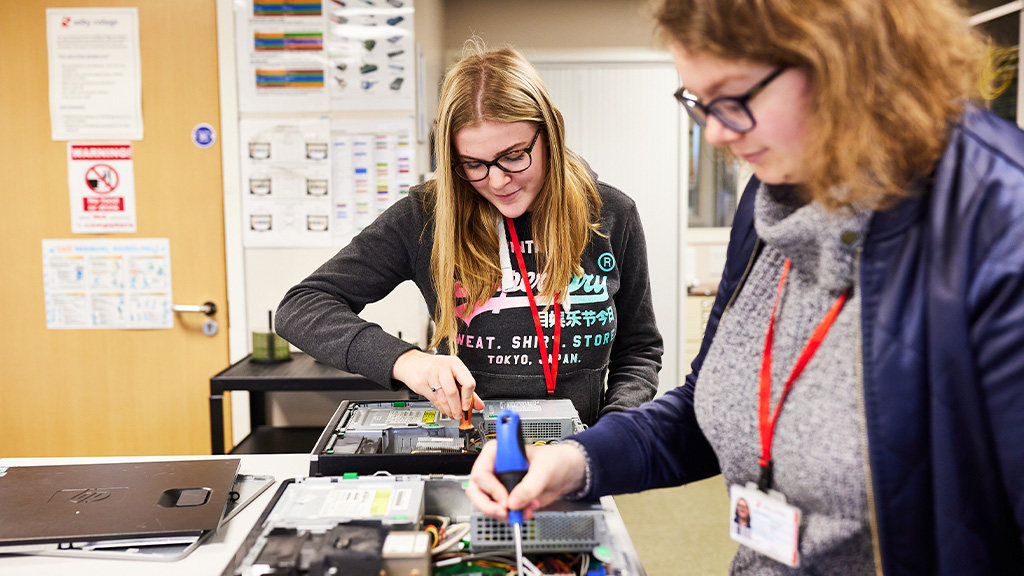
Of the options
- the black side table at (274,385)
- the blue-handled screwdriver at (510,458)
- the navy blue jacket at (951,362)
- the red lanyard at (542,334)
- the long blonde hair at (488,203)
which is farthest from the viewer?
the black side table at (274,385)

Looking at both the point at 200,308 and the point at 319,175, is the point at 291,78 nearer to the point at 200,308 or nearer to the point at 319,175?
the point at 319,175

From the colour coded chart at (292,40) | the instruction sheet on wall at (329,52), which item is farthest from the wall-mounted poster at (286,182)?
the colour coded chart at (292,40)

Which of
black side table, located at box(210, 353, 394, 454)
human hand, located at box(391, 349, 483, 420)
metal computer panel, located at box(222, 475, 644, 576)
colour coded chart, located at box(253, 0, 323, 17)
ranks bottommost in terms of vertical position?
black side table, located at box(210, 353, 394, 454)

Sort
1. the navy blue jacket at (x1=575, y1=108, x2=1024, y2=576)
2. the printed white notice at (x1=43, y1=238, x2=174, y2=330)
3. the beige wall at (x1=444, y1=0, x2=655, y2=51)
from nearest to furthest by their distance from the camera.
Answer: the navy blue jacket at (x1=575, y1=108, x2=1024, y2=576) < the printed white notice at (x1=43, y1=238, x2=174, y2=330) < the beige wall at (x1=444, y1=0, x2=655, y2=51)

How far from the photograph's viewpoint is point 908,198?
2.14 ft

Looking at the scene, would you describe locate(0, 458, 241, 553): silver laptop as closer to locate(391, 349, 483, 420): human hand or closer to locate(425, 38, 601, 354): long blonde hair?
locate(391, 349, 483, 420): human hand

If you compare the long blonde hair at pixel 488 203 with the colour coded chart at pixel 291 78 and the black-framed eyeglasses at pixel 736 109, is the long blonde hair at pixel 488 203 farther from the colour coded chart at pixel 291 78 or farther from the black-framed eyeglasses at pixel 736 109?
the colour coded chart at pixel 291 78

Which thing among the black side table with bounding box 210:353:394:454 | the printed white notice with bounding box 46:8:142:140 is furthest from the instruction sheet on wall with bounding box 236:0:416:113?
the black side table with bounding box 210:353:394:454

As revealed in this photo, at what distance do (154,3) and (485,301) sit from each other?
6.52 feet

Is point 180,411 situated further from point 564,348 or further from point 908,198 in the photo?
point 908,198

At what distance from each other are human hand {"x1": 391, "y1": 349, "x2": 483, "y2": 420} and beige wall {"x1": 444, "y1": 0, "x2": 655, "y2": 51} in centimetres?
308

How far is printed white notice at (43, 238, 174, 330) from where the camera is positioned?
261 centimetres

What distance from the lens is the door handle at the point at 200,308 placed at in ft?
8.59

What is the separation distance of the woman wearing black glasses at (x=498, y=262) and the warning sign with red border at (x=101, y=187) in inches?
62.2
